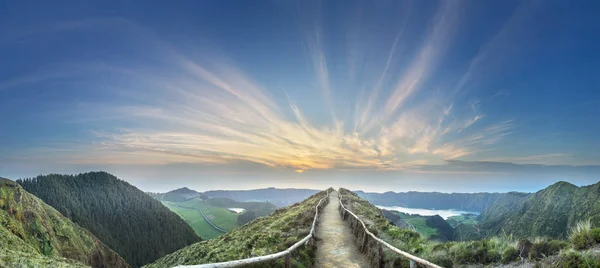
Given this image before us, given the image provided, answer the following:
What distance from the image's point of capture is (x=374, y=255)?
44.3ft

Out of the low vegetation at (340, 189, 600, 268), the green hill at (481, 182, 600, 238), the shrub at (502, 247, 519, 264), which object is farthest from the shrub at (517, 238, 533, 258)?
the green hill at (481, 182, 600, 238)

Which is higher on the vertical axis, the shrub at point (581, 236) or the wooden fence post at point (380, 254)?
the shrub at point (581, 236)

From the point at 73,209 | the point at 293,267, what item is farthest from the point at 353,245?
the point at 73,209

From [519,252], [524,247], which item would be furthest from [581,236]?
[519,252]

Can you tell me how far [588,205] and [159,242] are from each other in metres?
258

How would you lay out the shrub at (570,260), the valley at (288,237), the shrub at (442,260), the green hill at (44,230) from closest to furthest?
the shrub at (570,260)
the valley at (288,237)
the shrub at (442,260)
the green hill at (44,230)

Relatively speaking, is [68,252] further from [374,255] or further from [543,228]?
[543,228]

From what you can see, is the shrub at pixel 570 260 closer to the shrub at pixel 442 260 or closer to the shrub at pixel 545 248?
the shrub at pixel 545 248

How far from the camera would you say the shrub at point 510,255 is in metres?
8.65

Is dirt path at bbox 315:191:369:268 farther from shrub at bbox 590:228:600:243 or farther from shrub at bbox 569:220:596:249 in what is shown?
shrub at bbox 590:228:600:243

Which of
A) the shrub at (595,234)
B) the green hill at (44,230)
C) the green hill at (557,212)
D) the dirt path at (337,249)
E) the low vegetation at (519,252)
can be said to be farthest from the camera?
the green hill at (557,212)

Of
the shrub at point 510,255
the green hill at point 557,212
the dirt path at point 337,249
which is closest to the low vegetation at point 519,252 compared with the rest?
the shrub at point 510,255

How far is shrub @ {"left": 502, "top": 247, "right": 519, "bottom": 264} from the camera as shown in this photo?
28.4ft

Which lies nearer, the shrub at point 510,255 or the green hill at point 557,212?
the shrub at point 510,255
